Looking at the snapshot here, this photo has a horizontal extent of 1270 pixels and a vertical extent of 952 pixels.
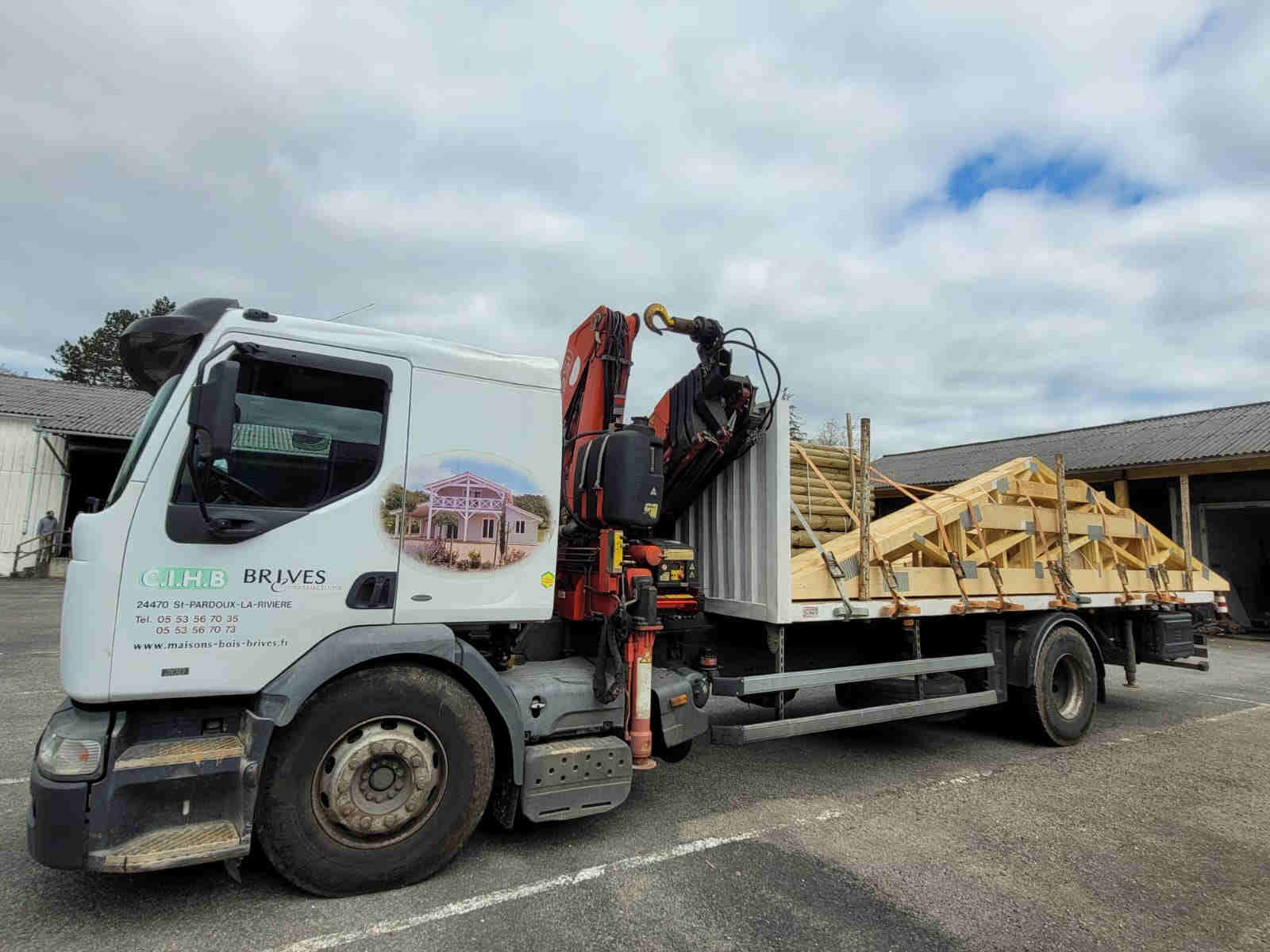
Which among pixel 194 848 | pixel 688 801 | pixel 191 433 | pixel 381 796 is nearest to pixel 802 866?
pixel 688 801

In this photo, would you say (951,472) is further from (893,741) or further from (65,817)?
(65,817)

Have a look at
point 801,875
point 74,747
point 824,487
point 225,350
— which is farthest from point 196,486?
point 824,487

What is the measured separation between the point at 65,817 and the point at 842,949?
3.22 m

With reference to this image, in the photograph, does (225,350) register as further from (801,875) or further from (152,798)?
→ (801,875)

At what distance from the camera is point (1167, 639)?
749 centimetres

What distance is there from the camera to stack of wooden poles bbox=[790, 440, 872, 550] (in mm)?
5980

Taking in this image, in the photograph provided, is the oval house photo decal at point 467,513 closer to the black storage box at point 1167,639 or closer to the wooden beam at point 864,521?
the wooden beam at point 864,521

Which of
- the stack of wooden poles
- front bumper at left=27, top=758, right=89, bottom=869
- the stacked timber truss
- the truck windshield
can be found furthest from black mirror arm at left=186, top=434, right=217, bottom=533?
the stack of wooden poles

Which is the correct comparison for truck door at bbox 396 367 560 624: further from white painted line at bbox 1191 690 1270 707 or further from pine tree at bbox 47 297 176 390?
pine tree at bbox 47 297 176 390

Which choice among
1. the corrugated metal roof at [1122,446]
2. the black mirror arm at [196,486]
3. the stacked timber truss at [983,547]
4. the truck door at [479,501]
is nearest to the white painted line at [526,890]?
the truck door at [479,501]

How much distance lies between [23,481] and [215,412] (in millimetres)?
22166

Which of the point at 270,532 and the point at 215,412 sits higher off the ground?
the point at 215,412

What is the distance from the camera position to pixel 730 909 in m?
3.34

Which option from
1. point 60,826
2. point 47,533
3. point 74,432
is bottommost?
point 60,826
